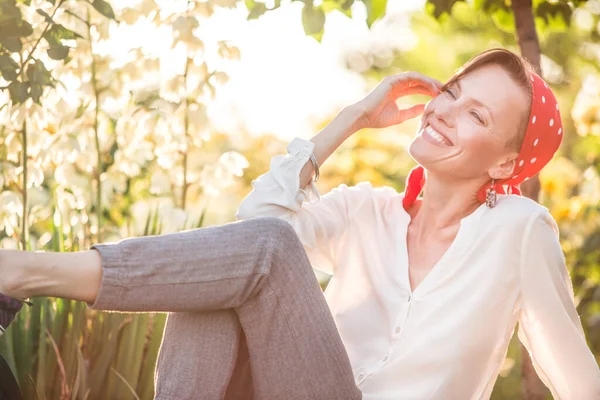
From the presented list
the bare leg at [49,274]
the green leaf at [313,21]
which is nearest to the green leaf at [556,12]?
the green leaf at [313,21]

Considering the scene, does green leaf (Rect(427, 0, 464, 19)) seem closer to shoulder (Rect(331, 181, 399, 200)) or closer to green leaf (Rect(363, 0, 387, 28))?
green leaf (Rect(363, 0, 387, 28))

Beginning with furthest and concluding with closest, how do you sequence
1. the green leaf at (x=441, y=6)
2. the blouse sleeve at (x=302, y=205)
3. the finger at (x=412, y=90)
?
the green leaf at (x=441, y=6)
the finger at (x=412, y=90)
the blouse sleeve at (x=302, y=205)

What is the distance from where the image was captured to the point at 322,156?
2266mm

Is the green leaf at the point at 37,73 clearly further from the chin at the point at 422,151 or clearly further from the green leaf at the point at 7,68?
the chin at the point at 422,151

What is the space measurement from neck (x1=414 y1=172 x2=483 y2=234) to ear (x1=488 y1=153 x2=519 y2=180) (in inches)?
1.8

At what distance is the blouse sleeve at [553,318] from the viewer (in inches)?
75.3

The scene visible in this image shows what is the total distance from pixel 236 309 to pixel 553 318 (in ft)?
2.30

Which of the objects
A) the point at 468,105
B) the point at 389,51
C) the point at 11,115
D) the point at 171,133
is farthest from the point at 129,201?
the point at 389,51

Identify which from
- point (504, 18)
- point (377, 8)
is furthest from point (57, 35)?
point (504, 18)

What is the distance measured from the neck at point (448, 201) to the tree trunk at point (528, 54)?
0.84 metres

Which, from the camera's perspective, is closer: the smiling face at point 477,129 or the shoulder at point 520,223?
the shoulder at point 520,223

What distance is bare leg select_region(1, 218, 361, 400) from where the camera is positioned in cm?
168

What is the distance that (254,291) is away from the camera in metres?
1.80

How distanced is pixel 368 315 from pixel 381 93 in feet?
1.98
